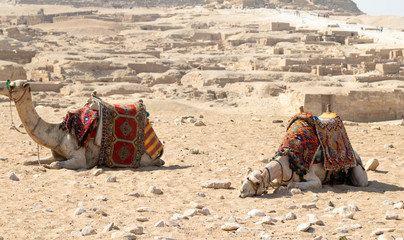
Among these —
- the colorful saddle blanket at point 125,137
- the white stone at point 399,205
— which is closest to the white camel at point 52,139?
the colorful saddle blanket at point 125,137

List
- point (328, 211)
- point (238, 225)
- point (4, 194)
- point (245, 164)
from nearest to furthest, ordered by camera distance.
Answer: point (238, 225) → point (328, 211) → point (4, 194) → point (245, 164)

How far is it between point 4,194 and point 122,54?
27153mm

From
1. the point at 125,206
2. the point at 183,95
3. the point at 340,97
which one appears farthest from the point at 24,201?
the point at 183,95

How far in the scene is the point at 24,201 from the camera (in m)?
5.46

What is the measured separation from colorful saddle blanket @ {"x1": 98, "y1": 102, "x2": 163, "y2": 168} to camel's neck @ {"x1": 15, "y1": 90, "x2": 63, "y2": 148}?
0.58 m

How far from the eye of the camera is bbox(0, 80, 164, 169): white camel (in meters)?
7.11

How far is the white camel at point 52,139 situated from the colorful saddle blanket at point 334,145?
2655mm

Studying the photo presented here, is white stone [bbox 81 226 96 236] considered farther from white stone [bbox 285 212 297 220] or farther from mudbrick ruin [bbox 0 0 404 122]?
mudbrick ruin [bbox 0 0 404 122]

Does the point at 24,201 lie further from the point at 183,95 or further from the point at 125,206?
the point at 183,95

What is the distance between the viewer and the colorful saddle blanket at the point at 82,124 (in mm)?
7219

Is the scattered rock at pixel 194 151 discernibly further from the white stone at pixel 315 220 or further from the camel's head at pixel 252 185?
the white stone at pixel 315 220

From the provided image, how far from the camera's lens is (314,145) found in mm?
6242

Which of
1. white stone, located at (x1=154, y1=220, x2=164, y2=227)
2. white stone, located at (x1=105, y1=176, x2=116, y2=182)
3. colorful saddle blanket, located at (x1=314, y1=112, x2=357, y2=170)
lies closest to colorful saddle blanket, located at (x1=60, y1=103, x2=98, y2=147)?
white stone, located at (x1=105, y1=176, x2=116, y2=182)

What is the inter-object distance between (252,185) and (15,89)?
300 cm
